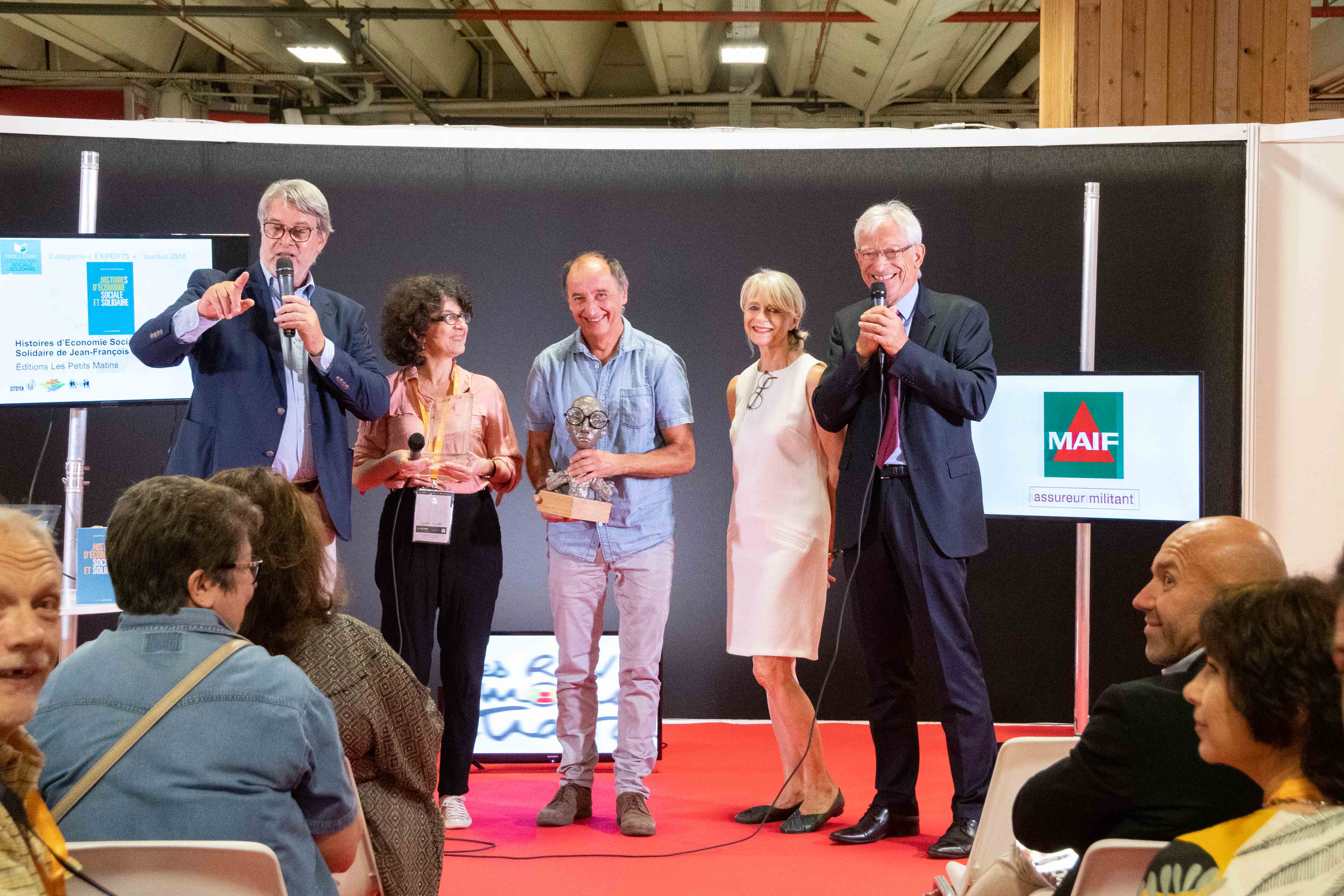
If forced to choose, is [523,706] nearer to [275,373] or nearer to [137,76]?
[275,373]

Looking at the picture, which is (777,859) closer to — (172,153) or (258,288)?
(258,288)

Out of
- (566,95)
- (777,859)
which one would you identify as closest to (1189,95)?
(777,859)

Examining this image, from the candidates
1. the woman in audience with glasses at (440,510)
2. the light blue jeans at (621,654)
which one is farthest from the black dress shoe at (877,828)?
the woman in audience with glasses at (440,510)

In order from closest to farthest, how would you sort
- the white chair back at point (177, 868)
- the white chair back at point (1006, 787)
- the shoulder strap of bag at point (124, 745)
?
the white chair back at point (177, 868) < the shoulder strap of bag at point (124, 745) < the white chair back at point (1006, 787)

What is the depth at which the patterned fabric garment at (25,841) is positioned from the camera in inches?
48.9

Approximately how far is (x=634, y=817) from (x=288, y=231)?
2.03 m

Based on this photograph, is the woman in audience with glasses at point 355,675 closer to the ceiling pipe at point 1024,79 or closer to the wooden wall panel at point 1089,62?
the wooden wall panel at point 1089,62

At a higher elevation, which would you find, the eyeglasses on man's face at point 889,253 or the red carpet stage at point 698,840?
the eyeglasses on man's face at point 889,253

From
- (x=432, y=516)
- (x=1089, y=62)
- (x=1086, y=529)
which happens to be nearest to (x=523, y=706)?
(x=432, y=516)

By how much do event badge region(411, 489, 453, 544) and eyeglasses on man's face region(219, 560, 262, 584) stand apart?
1.68m

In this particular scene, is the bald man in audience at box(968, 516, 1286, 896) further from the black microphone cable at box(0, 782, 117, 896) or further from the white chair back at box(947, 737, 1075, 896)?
the black microphone cable at box(0, 782, 117, 896)

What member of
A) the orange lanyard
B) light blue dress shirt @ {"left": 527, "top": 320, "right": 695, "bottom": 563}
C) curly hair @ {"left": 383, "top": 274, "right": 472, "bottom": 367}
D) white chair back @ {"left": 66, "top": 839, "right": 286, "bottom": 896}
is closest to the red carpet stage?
light blue dress shirt @ {"left": 527, "top": 320, "right": 695, "bottom": 563}

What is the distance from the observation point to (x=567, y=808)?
3701mm

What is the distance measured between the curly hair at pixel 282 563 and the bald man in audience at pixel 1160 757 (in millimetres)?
1222
